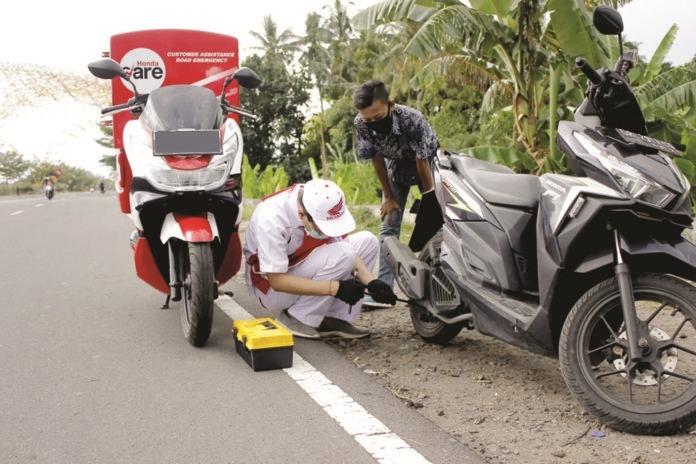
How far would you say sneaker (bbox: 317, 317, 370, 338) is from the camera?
15.8ft

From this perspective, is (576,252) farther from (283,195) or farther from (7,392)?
(7,392)

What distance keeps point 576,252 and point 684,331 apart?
4.34 feet

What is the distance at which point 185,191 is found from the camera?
14.5 feet

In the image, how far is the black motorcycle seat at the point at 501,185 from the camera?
354cm

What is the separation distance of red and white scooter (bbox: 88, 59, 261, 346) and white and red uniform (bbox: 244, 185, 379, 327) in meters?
0.26

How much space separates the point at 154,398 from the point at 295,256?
1366 millimetres

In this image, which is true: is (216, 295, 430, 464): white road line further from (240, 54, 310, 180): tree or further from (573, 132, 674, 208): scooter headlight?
(240, 54, 310, 180): tree

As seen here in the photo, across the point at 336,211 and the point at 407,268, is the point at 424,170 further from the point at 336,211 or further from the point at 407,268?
the point at 336,211

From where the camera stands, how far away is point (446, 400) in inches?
144

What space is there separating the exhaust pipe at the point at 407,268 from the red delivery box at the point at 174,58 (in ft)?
10.9

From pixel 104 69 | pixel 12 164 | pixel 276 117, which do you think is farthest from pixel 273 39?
pixel 104 69

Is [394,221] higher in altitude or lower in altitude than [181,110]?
lower

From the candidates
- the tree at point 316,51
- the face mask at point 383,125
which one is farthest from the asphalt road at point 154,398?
the tree at point 316,51

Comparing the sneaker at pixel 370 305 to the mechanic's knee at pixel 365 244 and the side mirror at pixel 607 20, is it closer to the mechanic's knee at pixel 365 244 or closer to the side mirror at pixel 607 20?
the mechanic's knee at pixel 365 244
